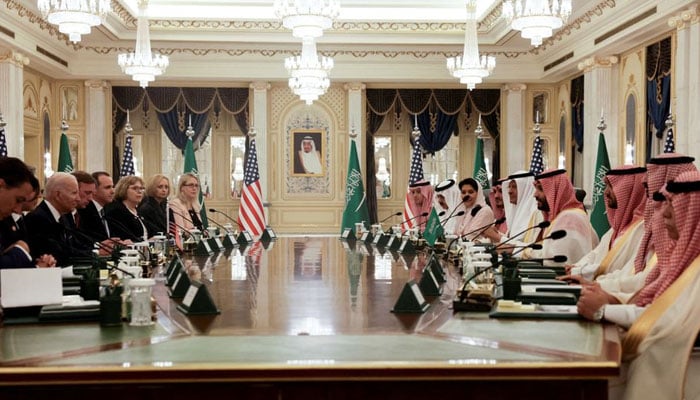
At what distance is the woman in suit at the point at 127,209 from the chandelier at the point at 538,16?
3945 millimetres

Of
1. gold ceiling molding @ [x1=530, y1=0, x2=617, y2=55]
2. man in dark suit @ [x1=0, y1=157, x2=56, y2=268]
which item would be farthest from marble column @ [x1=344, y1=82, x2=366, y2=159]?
man in dark suit @ [x1=0, y1=157, x2=56, y2=268]

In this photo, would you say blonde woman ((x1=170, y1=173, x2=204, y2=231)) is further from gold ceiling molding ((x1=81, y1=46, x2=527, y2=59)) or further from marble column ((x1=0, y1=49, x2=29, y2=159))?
gold ceiling molding ((x1=81, y1=46, x2=527, y2=59))

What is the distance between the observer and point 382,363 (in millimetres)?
2168

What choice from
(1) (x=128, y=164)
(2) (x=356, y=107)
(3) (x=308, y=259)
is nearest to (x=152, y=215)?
(3) (x=308, y=259)

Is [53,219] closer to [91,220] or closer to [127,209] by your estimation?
[91,220]

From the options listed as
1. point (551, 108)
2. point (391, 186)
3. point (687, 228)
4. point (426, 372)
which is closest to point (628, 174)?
point (687, 228)

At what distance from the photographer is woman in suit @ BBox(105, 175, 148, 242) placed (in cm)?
642

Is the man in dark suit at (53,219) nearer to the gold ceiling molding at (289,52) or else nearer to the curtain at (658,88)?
the curtain at (658,88)

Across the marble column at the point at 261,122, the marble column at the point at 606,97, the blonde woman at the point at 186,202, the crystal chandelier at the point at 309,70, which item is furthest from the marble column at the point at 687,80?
the marble column at the point at 261,122

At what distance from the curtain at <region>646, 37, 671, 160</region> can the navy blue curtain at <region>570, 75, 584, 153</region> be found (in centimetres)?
239

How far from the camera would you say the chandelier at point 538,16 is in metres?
7.68

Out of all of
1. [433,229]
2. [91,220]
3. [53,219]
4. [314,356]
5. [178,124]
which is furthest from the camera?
[178,124]

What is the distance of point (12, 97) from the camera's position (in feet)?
36.6

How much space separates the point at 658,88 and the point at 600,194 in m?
1.94
